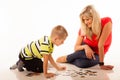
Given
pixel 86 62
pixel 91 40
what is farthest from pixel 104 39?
pixel 86 62

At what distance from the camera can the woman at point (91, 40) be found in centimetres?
276

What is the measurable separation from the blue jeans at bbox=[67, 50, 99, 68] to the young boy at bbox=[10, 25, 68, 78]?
8.2 inches

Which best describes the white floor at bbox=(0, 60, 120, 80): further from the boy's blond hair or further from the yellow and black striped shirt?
the boy's blond hair

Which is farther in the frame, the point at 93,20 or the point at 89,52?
the point at 89,52

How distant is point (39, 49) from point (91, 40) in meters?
0.57

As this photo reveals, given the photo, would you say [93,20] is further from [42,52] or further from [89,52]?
[42,52]

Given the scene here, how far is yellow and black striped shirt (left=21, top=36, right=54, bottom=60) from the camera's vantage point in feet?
8.45

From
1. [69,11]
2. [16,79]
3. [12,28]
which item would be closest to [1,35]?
[12,28]

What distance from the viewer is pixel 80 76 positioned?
2557 millimetres

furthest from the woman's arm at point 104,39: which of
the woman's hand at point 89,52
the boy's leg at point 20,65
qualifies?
the boy's leg at point 20,65

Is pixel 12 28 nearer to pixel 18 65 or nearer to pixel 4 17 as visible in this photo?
pixel 4 17

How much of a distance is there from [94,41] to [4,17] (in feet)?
4.49

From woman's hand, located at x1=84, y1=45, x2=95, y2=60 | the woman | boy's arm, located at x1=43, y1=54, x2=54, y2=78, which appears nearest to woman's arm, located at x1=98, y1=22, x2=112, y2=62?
the woman

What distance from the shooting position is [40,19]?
3.84m
